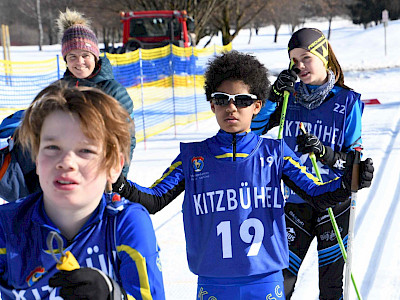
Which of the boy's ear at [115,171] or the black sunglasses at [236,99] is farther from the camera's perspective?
the black sunglasses at [236,99]

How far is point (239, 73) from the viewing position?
10.1 ft

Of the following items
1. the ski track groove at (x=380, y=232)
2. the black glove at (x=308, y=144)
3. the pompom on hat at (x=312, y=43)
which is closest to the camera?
the black glove at (x=308, y=144)

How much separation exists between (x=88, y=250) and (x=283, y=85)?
2.34 m

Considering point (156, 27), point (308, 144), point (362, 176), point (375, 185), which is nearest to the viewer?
point (362, 176)

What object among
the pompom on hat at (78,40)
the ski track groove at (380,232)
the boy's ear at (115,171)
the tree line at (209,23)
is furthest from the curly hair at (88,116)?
the tree line at (209,23)

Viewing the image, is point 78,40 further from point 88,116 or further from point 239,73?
point 88,116

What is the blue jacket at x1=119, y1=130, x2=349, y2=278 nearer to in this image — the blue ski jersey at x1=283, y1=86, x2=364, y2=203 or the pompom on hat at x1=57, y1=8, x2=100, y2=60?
the blue ski jersey at x1=283, y1=86, x2=364, y2=203

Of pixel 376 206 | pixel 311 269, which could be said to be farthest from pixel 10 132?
pixel 376 206

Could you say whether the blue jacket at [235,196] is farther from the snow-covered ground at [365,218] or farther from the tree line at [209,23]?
the tree line at [209,23]

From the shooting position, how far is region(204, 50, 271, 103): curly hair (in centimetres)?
308

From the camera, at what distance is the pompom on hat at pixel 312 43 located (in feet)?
12.8

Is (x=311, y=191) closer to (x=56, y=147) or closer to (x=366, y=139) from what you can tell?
(x=56, y=147)

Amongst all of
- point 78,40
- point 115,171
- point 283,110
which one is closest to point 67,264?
point 115,171

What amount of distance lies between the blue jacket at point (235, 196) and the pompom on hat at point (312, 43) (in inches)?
42.8
